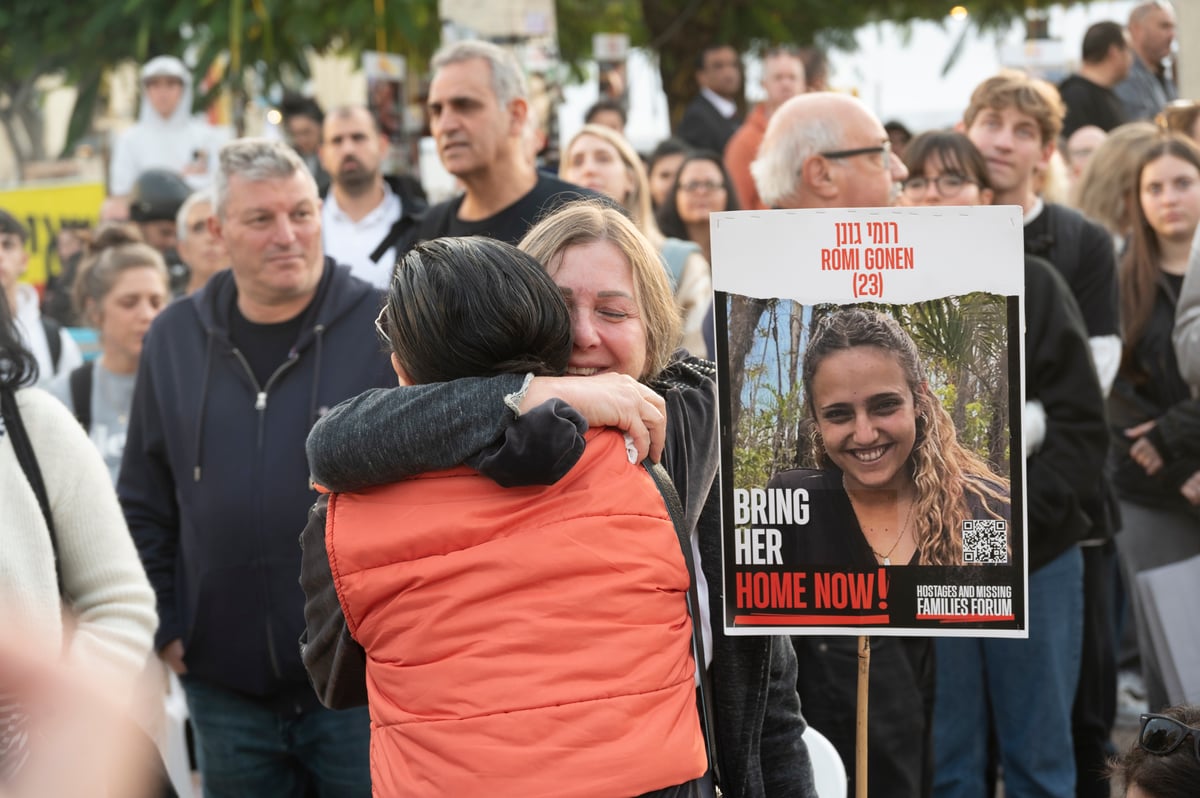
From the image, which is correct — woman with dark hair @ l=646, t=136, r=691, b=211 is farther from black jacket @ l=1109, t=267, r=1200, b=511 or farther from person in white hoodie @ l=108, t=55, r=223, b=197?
person in white hoodie @ l=108, t=55, r=223, b=197

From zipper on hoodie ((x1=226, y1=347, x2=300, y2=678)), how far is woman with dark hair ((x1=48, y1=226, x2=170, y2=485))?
4.83ft

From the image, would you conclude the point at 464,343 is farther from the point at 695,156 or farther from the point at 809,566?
the point at 695,156

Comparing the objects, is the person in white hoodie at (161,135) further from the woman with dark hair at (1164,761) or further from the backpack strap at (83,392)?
the woman with dark hair at (1164,761)

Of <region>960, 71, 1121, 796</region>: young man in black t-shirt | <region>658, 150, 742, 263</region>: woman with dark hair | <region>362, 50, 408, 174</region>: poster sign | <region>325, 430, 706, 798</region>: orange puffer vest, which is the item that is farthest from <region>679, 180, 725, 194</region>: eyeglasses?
<region>325, 430, 706, 798</region>: orange puffer vest

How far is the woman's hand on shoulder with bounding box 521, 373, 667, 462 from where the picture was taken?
88.7 inches

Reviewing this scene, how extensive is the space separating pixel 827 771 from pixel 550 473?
1.36 metres

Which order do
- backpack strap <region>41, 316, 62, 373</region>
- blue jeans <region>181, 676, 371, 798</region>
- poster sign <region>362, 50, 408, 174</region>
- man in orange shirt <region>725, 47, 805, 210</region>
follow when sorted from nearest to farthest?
blue jeans <region>181, 676, 371, 798</region> < backpack strap <region>41, 316, 62, 373</region> < man in orange shirt <region>725, 47, 805, 210</region> < poster sign <region>362, 50, 408, 174</region>

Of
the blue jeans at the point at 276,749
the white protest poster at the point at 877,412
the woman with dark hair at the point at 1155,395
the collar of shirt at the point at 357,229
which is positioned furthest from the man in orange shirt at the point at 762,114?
the white protest poster at the point at 877,412

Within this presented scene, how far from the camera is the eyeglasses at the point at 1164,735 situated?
2.72 m

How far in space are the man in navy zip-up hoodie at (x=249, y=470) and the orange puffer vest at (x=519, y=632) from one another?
1.87m

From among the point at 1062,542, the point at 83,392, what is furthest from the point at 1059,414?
the point at 83,392

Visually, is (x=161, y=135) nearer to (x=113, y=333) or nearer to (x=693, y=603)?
(x=113, y=333)

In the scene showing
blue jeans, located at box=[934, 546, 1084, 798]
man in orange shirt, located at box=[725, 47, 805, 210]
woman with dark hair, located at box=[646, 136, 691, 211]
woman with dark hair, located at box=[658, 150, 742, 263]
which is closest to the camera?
blue jeans, located at box=[934, 546, 1084, 798]

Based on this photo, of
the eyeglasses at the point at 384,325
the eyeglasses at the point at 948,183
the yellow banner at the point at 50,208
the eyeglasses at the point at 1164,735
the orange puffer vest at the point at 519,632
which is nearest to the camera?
the orange puffer vest at the point at 519,632
